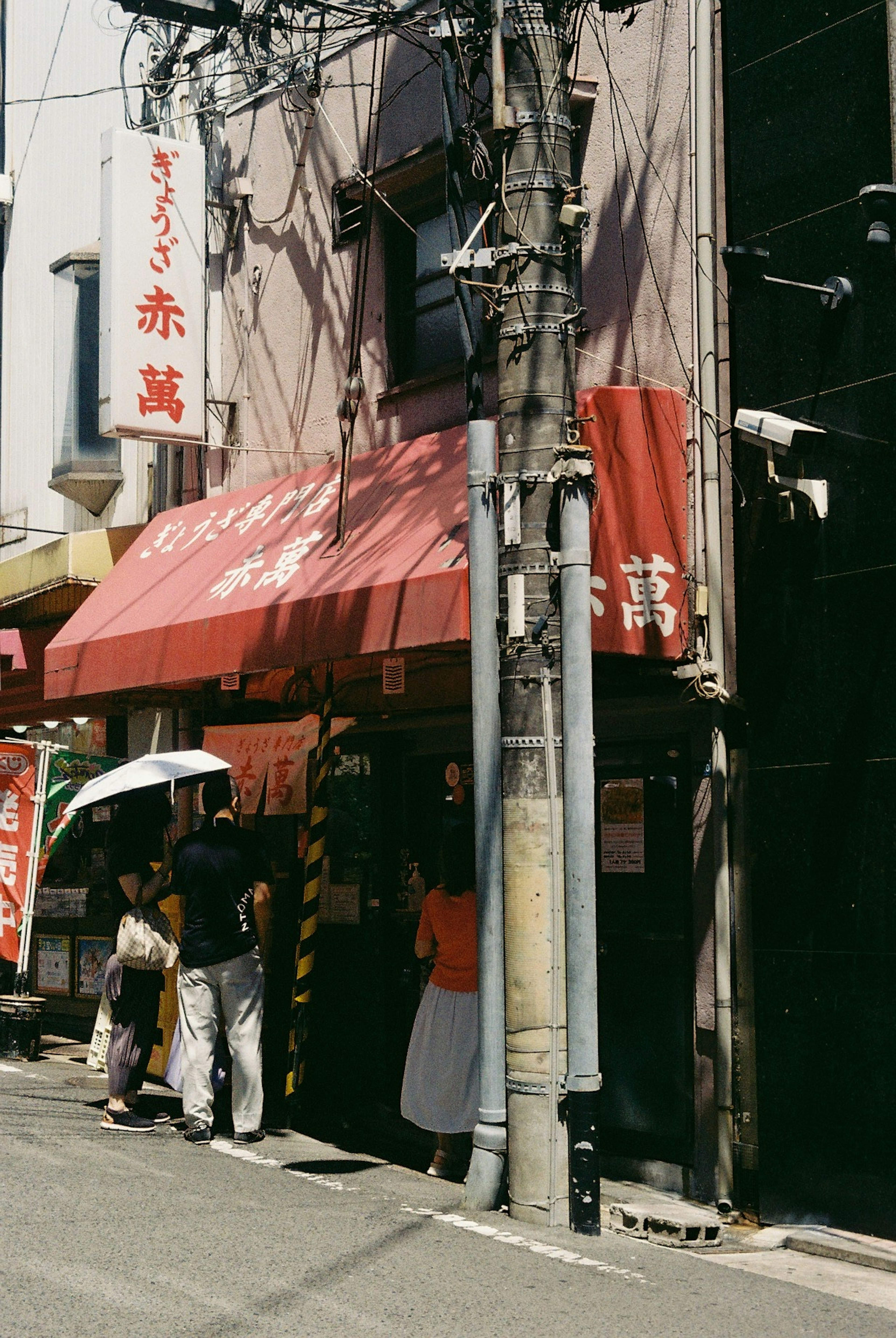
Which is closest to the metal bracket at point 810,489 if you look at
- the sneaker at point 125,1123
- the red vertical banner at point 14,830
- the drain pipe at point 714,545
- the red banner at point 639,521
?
the drain pipe at point 714,545

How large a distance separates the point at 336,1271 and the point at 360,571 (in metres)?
4.07

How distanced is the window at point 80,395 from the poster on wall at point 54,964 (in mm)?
4114

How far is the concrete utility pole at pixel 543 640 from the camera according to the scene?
6688 millimetres

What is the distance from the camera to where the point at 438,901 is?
8414 millimetres

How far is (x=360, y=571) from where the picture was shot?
8578 mm

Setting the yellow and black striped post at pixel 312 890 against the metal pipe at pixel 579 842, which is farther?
the yellow and black striped post at pixel 312 890

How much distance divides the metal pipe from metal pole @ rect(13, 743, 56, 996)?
642 cm

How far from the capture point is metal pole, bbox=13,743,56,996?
11875mm

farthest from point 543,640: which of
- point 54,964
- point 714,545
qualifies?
point 54,964

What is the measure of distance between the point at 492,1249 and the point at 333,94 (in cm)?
838

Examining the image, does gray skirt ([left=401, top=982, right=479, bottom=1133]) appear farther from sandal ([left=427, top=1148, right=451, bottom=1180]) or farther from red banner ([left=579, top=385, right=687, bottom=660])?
red banner ([left=579, top=385, right=687, bottom=660])

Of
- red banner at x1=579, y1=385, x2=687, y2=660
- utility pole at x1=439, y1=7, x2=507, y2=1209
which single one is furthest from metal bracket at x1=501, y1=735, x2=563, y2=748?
red banner at x1=579, y1=385, x2=687, y2=660

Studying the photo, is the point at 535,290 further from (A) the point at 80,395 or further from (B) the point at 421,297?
(A) the point at 80,395

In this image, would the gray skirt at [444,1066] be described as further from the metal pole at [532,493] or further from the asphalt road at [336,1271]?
the metal pole at [532,493]
